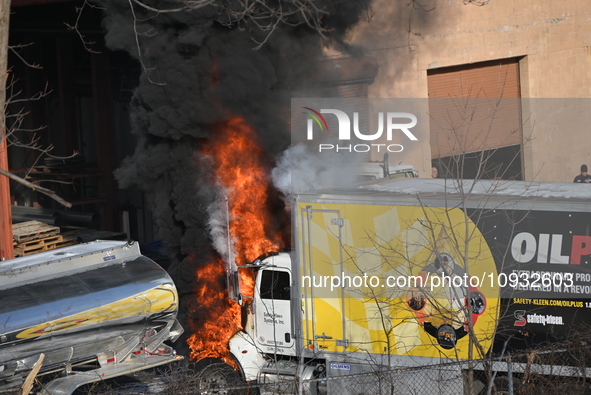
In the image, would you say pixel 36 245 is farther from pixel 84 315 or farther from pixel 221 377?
pixel 221 377

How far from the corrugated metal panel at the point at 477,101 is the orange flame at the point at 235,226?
7.61 meters

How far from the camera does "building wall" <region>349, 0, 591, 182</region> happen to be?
1944 centimetres

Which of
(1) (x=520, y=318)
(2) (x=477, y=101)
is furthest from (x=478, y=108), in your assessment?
(1) (x=520, y=318)

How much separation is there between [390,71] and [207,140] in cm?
736

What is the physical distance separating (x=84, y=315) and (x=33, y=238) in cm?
662

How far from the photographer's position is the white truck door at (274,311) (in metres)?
10.3

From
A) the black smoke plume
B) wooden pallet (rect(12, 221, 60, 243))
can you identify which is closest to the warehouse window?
the black smoke plume

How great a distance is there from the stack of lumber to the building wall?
9.08m

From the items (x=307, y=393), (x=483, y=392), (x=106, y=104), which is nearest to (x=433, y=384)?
(x=483, y=392)

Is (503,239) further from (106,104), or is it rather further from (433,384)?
(106,104)

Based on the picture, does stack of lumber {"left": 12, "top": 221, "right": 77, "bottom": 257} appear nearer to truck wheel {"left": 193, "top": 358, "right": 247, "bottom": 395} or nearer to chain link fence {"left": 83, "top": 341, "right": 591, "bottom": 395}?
chain link fence {"left": 83, "top": 341, "right": 591, "bottom": 395}

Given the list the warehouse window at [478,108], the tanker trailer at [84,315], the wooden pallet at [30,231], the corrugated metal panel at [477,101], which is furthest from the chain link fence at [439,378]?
the corrugated metal panel at [477,101]

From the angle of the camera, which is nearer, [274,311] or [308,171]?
[274,311]

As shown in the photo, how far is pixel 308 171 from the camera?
14477mm
